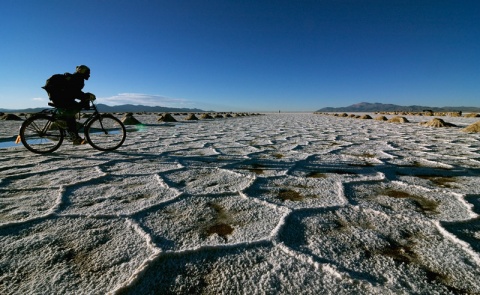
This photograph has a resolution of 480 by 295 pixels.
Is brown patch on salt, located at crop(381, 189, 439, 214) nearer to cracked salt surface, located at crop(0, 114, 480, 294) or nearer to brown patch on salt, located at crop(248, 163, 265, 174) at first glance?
cracked salt surface, located at crop(0, 114, 480, 294)

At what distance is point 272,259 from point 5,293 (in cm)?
103

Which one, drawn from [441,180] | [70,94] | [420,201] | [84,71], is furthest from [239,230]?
[84,71]

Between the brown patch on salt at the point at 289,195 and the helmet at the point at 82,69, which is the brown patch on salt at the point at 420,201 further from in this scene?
the helmet at the point at 82,69

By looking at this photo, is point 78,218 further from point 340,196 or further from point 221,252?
point 340,196

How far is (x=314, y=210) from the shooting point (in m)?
1.68

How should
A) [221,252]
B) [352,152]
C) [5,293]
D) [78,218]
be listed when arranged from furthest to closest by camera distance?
[352,152] < [78,218] < [221,252] < [5,293]

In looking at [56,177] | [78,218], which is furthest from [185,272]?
[56,177]

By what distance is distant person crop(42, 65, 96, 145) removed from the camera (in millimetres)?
3627

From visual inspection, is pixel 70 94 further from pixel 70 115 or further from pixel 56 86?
pixel 70 115

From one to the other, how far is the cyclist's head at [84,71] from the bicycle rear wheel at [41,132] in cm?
79

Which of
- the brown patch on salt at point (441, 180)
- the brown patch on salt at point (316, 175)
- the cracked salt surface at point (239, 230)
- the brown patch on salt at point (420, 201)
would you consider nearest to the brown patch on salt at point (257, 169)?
the cracked salt surface at point (239, 230)

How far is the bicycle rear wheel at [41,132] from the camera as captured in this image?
360 cm

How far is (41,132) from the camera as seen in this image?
12.3 feet

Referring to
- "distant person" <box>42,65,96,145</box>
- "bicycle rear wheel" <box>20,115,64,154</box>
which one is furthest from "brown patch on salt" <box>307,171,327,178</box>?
"bicycle rear wheel" <box>20,115,64,154</box>
